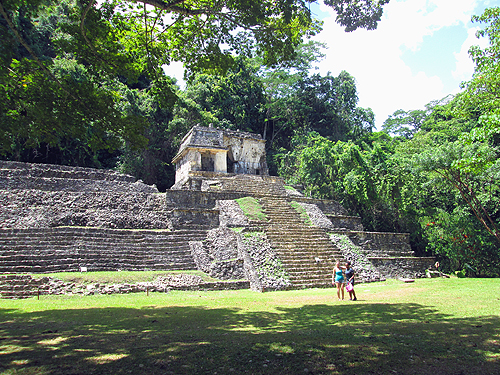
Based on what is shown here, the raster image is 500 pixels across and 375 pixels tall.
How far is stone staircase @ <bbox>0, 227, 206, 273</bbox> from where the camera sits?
9491 millimetres

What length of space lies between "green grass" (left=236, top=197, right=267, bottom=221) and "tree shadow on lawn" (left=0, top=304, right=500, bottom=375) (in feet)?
26.2

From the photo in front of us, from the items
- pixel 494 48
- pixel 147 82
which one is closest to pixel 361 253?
pixel 494 48

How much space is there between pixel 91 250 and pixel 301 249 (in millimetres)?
6742

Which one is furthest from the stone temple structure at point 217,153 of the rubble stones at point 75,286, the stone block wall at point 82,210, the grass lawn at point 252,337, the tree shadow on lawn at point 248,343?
the tree shadow on lawn at point 248,343

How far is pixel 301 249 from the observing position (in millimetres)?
11484

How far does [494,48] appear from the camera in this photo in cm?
962

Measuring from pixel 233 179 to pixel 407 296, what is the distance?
41.0ft

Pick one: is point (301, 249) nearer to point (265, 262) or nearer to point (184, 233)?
point (265, 262)

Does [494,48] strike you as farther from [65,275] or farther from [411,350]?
[65,275]

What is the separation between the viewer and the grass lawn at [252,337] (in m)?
2.94

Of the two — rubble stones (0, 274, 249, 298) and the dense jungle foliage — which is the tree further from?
rubble stones (0, 274, 249, 298)

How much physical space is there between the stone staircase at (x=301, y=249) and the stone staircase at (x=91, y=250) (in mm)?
3054

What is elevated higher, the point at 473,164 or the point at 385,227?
the point at 473,164

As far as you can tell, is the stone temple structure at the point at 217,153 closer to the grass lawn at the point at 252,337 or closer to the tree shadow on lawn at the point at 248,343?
the grass lawn at the point at 252,337
